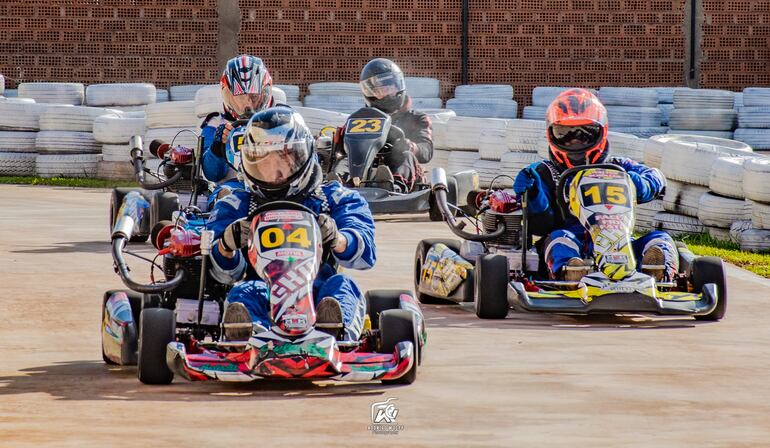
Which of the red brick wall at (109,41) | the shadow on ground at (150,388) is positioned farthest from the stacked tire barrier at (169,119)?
the shadow on ground at (150,388)

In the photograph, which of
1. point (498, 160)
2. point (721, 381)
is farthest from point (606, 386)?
point (498, 160)

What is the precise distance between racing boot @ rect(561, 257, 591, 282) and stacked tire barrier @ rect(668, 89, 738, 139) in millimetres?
10762

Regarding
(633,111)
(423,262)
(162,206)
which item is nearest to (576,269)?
(423,262)

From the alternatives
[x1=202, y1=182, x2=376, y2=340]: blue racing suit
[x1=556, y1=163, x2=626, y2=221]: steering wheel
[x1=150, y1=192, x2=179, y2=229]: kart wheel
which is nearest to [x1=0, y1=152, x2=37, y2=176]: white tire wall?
[x1=150, y1=192, x2=179, y2=229]: kart wheel

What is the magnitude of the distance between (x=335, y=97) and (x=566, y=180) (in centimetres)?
1108

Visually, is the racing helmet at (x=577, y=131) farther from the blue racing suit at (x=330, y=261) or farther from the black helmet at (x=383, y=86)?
the black helmet at (x=383, y=86)

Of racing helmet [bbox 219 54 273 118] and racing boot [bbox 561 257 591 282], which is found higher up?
racing helmet [bbox 219 54 273 118]

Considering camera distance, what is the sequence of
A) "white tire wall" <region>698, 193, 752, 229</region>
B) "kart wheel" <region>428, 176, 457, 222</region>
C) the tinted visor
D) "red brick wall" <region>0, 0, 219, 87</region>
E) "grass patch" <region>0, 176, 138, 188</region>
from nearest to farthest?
the tinted visor
"white tire wall" <region>698, 193, 752, 229</region>
"kart wheel" <region>428, 176, 457, 222</region>
"grass patch" <region>0, 176, 138, 188</region>
"red brick wall" <region>0, 0, 219, 87</region>

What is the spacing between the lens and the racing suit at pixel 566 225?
28.0 feet

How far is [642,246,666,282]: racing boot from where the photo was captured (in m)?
8.44

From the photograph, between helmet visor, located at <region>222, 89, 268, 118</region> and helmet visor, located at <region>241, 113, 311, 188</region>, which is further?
helmet visor, located at <region>222, 89, 268, 118</region>

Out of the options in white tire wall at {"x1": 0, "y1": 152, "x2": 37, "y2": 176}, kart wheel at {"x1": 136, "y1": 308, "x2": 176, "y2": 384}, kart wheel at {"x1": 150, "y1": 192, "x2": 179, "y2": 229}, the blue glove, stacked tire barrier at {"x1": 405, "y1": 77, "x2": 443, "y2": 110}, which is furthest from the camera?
stacked tire barrier at {"x1": 405, "y1": 77, "x2": 443, "y2": 110}

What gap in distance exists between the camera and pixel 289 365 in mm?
5961

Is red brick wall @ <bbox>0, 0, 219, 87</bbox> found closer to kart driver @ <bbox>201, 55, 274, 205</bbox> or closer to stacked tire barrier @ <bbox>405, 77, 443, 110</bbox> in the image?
stacked tire barrier @ <bbox>405, 77, 443, 110</bbox>
